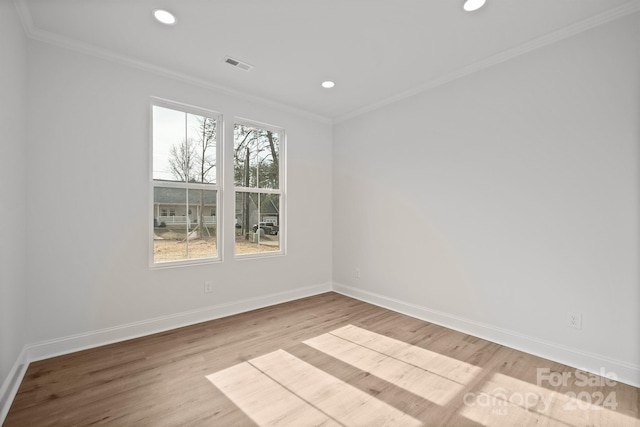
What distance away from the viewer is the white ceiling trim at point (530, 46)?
2.18 meters

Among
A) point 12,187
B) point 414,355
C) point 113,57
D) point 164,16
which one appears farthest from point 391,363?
point 113,57

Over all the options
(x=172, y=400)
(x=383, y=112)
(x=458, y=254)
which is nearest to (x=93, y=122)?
(x=172, y=400)

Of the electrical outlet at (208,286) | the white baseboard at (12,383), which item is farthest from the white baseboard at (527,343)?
the white baseboard at (12,383)

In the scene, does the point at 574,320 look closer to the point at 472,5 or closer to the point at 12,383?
the point at 472,5

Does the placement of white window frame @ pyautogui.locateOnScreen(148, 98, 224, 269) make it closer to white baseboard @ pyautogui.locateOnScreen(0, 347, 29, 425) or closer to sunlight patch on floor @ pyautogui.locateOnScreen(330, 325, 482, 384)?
white baseboard @ pyautogui.locateOnScreen(0, 347, 29, 425)

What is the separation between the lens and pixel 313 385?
211cm

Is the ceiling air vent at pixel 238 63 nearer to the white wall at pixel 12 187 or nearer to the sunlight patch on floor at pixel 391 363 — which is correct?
the white wall at pixel 12 187

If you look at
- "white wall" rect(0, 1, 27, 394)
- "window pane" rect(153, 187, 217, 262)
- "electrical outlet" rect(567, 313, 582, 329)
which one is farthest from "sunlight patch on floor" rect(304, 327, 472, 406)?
"white wall" rect(0, 1, 27, 394)

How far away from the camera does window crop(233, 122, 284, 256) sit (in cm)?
373

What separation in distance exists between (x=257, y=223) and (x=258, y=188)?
1.57 ft

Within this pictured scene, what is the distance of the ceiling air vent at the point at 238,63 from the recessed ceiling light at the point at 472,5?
201 cm

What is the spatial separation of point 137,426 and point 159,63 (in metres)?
3.12

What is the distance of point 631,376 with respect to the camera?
212cm

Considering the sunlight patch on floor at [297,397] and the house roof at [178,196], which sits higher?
the house roof at [178,196]
